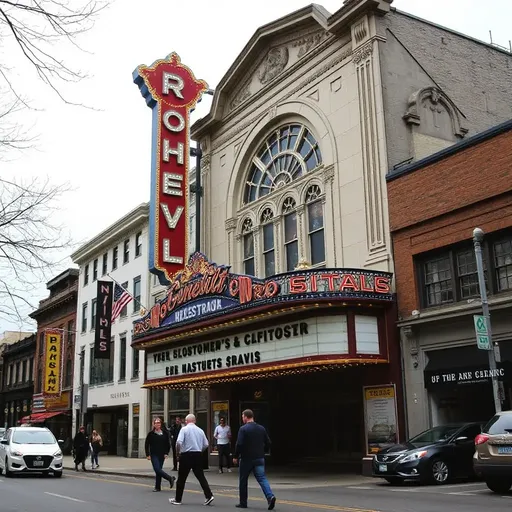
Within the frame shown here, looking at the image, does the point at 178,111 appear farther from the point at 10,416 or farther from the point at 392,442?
the point at 10,416

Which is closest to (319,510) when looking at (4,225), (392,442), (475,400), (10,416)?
(4,225)

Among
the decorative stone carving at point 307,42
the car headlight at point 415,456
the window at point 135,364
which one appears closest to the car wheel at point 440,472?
the car headlight at point 415,456

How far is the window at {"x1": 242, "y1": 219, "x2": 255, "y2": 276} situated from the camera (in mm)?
30734

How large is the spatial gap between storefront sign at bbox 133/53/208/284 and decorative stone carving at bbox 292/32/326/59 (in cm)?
604

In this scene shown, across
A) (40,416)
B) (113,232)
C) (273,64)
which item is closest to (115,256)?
(113,232)

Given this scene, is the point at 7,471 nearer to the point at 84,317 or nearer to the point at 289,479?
the point at 289,479

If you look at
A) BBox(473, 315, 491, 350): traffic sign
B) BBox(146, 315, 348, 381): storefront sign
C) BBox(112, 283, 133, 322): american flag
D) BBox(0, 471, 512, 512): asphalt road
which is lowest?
BBox(0, 471, 512, 512): asphalt road

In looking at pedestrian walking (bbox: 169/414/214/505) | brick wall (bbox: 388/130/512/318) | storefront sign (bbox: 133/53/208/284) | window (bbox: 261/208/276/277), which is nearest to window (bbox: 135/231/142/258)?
storefront sign (bbox: 133/53/208/284)

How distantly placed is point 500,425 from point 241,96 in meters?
21.9

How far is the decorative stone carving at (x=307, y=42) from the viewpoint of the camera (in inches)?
1090

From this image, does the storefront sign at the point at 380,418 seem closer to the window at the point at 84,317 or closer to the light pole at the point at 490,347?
the light pole at the point at 490,347

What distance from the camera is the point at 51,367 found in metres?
53.1

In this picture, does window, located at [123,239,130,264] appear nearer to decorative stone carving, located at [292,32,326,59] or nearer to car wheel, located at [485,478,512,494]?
decorative stone carving, located at [292,32,326,59]

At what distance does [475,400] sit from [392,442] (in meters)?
3.02
